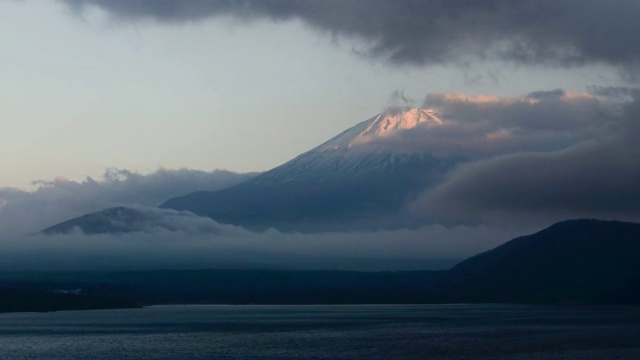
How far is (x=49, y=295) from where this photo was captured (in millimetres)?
146500

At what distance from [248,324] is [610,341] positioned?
4504 cm

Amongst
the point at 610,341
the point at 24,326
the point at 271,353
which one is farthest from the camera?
the point at 24,326

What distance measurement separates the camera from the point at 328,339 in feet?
293

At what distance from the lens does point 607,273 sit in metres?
188

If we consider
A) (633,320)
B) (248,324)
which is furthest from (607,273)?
(248,324)

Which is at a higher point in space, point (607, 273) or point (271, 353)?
point (607, 273)

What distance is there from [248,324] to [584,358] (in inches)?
2191

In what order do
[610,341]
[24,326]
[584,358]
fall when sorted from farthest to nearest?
[24,326], [610,341], [584,358]

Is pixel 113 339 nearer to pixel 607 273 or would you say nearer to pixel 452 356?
pixel 452 356

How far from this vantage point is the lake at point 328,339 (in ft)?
241

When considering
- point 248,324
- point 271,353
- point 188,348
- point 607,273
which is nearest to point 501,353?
point 271,353

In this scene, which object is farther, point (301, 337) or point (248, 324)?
point (248, 324)

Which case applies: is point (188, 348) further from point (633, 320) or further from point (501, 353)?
point (633, 320)

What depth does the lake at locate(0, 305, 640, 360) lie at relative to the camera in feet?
241
